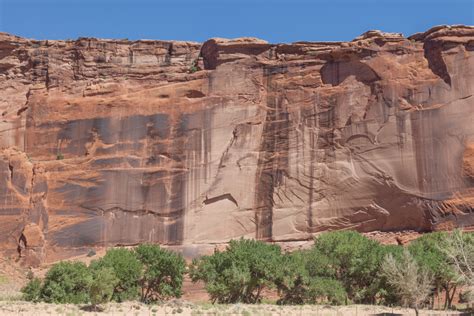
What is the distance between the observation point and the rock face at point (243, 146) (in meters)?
52.8

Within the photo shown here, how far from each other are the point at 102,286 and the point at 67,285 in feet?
13.9

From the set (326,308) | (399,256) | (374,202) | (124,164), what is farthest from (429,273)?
(124,164)

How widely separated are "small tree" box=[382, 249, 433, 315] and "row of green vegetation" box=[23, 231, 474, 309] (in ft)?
2.20

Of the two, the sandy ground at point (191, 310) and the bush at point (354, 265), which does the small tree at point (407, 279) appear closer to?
the sandy ground at point (191, 310)

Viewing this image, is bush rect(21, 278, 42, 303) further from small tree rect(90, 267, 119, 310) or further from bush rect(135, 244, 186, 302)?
bush rect(135, 244, 186, 302)

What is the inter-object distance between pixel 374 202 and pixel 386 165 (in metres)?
2.83

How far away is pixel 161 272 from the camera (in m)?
43.3

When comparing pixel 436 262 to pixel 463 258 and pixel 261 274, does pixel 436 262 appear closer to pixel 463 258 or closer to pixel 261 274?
pixel 463 258

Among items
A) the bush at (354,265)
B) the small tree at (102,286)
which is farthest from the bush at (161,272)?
the bush at (354,265)

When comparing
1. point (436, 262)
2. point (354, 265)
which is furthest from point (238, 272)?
point (436, 262)

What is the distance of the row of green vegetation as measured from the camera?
136 feet

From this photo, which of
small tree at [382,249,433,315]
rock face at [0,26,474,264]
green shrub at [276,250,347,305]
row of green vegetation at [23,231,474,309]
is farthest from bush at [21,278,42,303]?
small tree at [382,249,433,315]

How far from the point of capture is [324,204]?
178ft

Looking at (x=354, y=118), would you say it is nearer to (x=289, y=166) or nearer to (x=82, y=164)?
(x=289, y=166)
